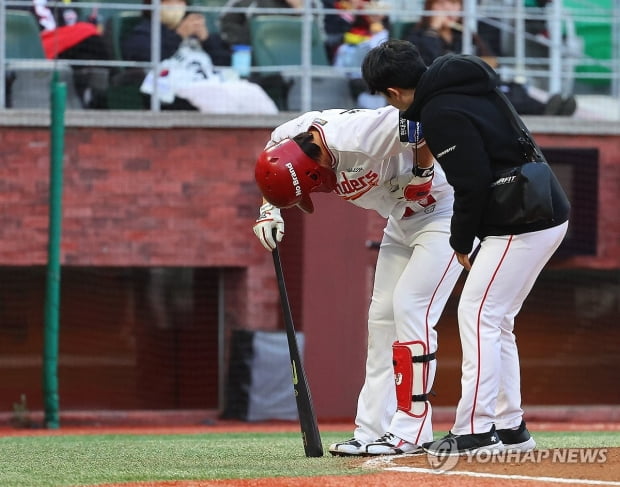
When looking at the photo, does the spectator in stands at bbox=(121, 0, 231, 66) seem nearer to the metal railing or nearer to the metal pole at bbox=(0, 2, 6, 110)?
the metal railing

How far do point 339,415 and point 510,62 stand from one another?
411cm

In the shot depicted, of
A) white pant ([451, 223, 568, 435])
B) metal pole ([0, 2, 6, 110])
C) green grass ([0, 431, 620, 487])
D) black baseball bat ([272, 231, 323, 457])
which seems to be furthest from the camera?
metal pole ([0, 2, 6, 110])

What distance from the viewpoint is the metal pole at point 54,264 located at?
1211cm

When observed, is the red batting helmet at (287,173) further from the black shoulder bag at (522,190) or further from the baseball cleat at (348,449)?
the baseball cleat at (348,449)

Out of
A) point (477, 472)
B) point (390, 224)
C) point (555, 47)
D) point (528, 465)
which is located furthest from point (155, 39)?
point (477, 472)

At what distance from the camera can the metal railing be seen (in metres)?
13.0

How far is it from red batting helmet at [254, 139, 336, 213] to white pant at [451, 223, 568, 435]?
0.84m

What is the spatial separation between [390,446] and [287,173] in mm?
1309

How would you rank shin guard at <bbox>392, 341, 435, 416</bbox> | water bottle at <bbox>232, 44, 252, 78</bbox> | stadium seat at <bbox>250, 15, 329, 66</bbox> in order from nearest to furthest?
shin guard at <bbox>392, 341, 435, 416</bbox> < water bottle at <bbox>232, 44, 252, 78</bbox> < stadium seat at <bbox>250, 15, 329, 66</bbox>

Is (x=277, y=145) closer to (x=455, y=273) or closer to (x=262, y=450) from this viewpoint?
(x=455, y=273)

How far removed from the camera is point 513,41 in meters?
14.6

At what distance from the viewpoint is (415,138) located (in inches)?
231

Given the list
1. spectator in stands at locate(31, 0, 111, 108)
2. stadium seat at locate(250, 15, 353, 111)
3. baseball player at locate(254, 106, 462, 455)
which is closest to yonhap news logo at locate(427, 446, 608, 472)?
baseball player at locate(254, 106, 462, 455)

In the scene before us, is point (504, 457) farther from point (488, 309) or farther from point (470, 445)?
point (488, 309)
